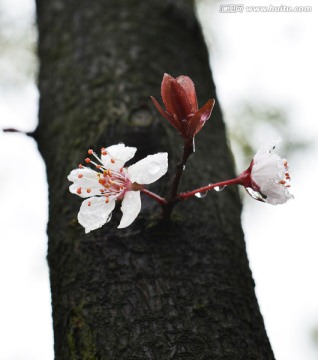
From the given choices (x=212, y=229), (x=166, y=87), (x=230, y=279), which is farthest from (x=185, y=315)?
(x=166, y=87)

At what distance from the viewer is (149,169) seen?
3.53 ft

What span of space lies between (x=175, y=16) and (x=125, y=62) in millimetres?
460

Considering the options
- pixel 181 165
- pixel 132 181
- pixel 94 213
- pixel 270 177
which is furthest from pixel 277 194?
pixel 94 213

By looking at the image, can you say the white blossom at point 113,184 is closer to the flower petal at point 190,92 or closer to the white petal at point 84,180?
the white petal at point 84,180

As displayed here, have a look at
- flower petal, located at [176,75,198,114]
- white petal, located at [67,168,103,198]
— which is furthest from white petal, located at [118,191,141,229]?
flower petal, located at [176,75,198,114]

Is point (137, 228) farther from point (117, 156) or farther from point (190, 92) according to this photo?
point (190, 92)

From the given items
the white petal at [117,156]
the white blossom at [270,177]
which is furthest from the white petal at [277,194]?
the white petal at [117,156]

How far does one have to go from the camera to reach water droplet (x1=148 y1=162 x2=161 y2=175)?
105cm

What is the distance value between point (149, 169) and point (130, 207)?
0.10 metres

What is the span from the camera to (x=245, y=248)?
143cm

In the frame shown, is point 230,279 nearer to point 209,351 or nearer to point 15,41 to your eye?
point 209,351

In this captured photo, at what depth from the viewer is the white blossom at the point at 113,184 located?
1.08 meters

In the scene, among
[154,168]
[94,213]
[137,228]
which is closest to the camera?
[154,168]

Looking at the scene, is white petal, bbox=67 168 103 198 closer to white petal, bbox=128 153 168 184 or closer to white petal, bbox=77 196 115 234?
white petal, bbox=77 196 115 234
